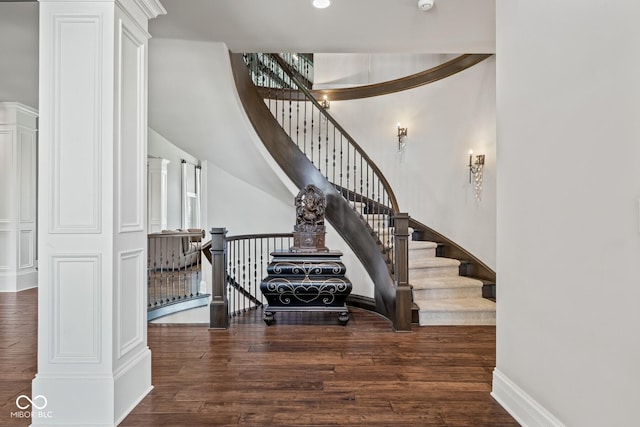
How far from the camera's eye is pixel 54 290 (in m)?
1.91

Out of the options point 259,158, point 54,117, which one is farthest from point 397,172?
point 54,117

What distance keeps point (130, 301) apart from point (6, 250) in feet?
16.0

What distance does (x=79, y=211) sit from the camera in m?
1.91

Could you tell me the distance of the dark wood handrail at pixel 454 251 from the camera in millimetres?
4328

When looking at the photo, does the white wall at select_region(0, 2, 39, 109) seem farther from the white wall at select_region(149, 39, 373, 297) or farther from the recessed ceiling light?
the recessed ceiling light

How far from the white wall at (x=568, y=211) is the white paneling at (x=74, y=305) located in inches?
90.8

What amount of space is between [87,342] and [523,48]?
287 cm

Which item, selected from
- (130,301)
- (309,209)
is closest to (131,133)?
(130,301)

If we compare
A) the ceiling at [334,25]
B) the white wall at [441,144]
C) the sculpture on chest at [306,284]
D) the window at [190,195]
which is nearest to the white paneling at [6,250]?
the window at [190,195]

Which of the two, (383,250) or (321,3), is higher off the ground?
(321,3)

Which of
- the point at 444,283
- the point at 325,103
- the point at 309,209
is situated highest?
the point at 325,103

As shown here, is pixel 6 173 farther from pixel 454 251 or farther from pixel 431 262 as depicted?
pixel 454 251

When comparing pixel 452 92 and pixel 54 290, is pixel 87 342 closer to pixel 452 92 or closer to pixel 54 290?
pixel 54 290

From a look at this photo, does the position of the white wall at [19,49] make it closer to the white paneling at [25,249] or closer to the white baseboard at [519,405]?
the white paneling at [25,249]
